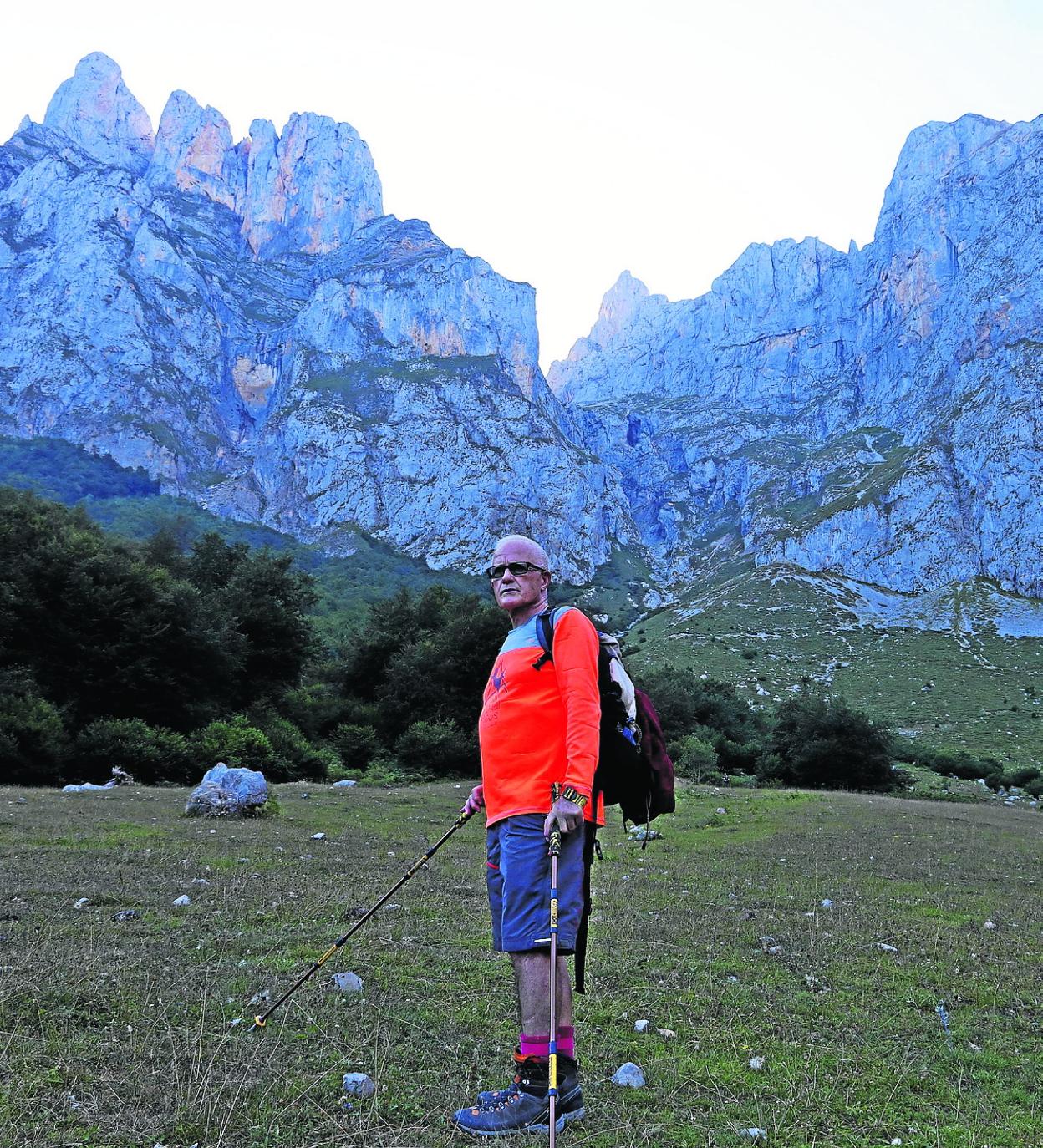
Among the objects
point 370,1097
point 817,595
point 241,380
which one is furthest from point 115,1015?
point 241,380

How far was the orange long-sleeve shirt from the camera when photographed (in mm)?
4047

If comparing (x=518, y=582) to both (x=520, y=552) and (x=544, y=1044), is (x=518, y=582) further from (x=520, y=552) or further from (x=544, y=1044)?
(x=544, y=1044)

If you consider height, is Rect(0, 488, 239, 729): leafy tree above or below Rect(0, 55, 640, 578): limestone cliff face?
below

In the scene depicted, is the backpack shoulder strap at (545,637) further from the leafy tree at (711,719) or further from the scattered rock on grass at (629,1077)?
the leafy tree at (711,719)

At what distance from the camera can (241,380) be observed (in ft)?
549

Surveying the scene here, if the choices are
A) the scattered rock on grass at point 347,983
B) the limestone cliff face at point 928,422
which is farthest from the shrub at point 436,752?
the limestone cliff face at point 928,422

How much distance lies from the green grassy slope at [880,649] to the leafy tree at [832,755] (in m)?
15.1

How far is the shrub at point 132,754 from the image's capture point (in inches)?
798

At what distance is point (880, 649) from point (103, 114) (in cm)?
22228

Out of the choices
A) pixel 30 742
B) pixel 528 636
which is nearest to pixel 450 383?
pixel 30 742

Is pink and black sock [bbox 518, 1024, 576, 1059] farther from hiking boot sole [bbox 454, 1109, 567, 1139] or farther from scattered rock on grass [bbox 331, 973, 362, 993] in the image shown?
scattered rock on grass [bbox 331, 973, 362, 993]

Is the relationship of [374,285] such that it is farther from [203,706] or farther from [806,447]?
[203,706]

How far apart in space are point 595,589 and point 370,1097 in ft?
474

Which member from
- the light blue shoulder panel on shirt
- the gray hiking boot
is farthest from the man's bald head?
the gray hiking boot
